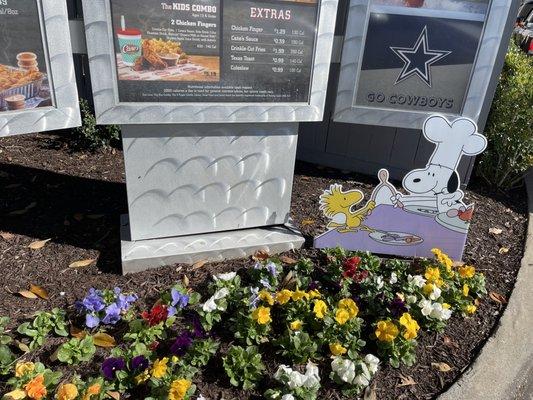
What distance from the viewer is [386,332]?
2.42 m

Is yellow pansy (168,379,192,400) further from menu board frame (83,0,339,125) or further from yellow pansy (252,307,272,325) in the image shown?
menu board frame (83,0,339,125)

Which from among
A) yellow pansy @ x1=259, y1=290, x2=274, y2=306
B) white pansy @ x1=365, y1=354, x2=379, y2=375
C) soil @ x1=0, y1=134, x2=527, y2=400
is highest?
yellow pansy @ x1=259, y1=290, x2=274, y2=306

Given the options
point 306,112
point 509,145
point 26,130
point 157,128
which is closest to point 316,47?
point 306,112

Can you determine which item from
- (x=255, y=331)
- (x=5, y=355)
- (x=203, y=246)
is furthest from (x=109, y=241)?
(x=255, y=331)

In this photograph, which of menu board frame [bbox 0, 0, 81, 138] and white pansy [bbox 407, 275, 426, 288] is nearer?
menu board frame [bbox 0, 0, 81, 138]

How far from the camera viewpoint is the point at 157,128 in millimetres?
2797

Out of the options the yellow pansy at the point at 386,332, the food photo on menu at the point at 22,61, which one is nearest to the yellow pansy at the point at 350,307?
the yellow pansy at the point at 386,332

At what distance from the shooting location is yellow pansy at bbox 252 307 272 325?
94.5 inches

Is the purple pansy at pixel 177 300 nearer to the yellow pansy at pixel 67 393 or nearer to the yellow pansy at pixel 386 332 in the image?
the yellow pansy at pixel 67 393

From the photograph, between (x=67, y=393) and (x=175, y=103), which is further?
(x=175, y=103)

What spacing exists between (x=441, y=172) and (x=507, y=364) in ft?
3.85

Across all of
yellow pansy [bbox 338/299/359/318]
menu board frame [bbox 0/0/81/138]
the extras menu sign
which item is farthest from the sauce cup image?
yellow pansy [bbox 338/299/359/318]

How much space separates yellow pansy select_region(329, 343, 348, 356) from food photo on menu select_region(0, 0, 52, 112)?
2004 millimetres

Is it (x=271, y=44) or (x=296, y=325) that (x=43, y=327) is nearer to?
(x=296, y=325)
